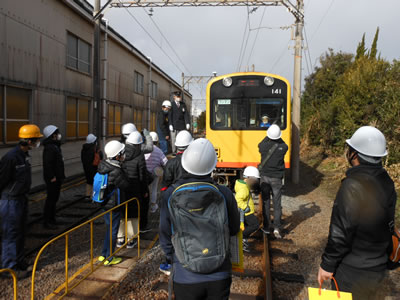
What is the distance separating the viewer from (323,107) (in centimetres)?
1677

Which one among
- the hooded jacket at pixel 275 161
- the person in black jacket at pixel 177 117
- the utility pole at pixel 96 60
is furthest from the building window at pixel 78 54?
the hooded jacket at pixel 275 161

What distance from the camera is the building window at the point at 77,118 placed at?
1173 cm

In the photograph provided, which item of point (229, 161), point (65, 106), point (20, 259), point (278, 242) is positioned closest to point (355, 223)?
point (278, 242)

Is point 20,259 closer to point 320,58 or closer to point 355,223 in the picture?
point 355,223

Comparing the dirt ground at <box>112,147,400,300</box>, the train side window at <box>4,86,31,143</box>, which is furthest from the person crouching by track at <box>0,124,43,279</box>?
the train side window at <box>4,86,31,143</box>

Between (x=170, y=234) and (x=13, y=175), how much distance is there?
2.61 meters

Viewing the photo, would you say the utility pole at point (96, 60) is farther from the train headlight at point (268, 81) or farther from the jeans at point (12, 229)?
the jeans at point (12, 229)

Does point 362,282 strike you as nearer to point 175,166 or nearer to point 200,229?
point 200,229

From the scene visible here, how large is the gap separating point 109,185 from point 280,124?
17.8 ft

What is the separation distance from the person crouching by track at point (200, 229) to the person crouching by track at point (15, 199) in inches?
104

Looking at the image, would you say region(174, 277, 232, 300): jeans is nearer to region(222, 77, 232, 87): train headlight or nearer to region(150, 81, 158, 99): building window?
region(222, 77, 232, 87): train headlight

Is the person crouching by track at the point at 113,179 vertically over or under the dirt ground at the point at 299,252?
over

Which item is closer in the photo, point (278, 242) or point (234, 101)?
point (278, 242)

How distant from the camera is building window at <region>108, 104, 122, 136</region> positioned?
15.4 metres
